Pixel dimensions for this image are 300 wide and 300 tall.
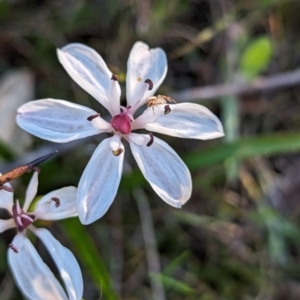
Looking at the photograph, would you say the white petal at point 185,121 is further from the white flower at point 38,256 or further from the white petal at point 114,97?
the white flower at point 38,256

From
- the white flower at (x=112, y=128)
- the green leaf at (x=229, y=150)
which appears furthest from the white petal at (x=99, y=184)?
the green leaf at (x=229, y=150)

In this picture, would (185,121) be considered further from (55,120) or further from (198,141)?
(198,141)

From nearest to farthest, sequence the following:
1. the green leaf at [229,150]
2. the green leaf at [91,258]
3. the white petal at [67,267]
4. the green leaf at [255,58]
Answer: the white petal at [67,267]
the green leaf at [91,258]
the green leaf at [229,150]
the green leaf at [255,58]

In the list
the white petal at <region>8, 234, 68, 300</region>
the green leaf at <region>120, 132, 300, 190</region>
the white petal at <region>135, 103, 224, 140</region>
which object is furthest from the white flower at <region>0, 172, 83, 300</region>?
the green leaf at <region>120, 132, 300, 190</region>

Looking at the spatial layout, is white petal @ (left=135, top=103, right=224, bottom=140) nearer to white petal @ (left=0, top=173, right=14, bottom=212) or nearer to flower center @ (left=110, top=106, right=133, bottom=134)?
flower center @ (left=110, top=106, right=133, bottom=134)

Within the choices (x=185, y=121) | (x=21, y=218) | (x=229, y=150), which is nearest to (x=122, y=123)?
(x=185, y=121)
